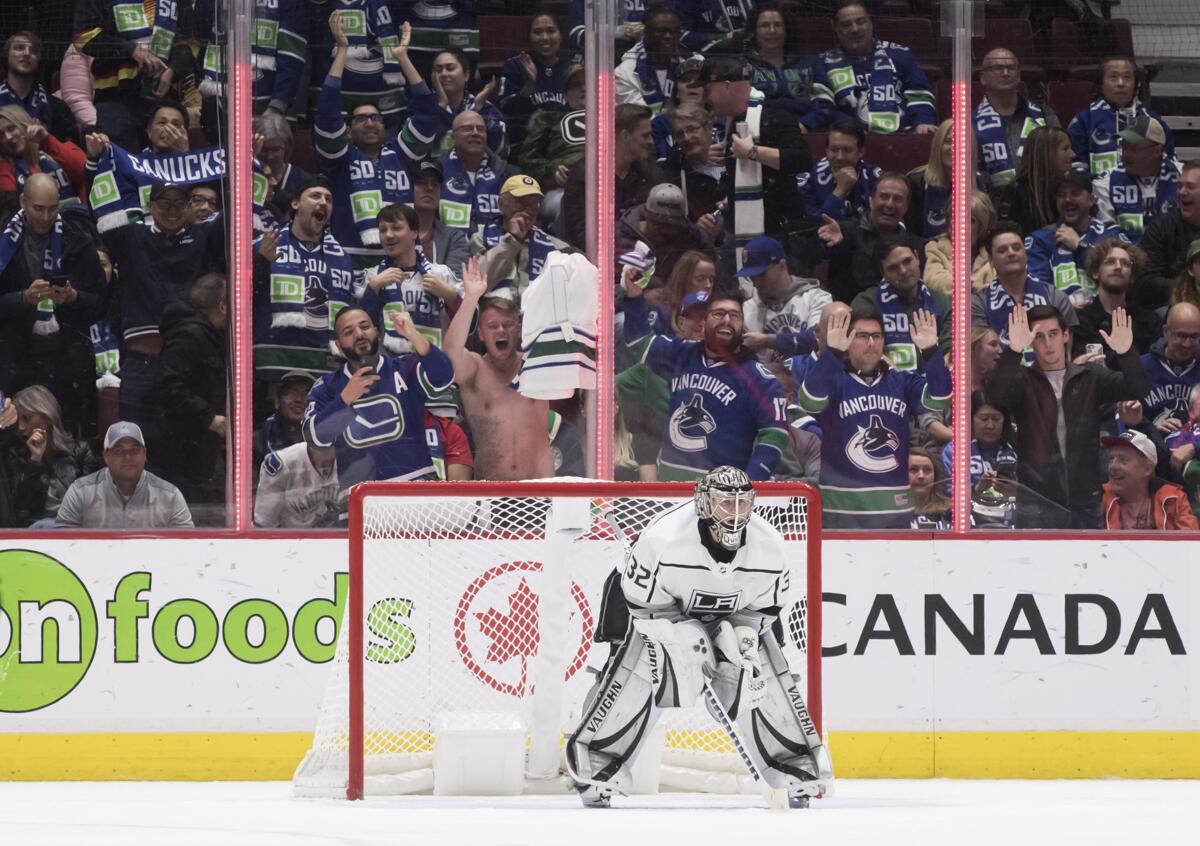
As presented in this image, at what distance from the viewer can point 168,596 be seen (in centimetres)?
554

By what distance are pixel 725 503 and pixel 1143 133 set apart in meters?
2.32

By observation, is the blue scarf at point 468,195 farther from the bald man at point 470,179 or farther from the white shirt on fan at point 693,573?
the white shirt on fan at point 693,573

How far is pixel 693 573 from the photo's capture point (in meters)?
4.61

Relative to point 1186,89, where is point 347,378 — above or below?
below

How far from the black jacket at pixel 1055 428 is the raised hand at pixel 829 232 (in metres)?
0.64

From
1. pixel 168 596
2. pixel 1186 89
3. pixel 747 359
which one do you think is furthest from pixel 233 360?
pixel 1186 89

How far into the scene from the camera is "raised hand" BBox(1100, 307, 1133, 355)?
19.4 feet

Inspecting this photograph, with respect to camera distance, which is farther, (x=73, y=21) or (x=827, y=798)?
(x=73, y=21)

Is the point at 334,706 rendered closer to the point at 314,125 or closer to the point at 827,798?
the point at 827,798

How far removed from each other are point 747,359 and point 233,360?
1.60 m

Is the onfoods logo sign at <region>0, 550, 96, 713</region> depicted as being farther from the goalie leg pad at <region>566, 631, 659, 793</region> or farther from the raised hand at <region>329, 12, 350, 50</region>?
the raised hand at <region>329, 12, 350, 50</region>

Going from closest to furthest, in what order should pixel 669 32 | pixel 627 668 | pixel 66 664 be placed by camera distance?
1. pixel 627 668
2. pixel 66 664
3. pixel 669 32

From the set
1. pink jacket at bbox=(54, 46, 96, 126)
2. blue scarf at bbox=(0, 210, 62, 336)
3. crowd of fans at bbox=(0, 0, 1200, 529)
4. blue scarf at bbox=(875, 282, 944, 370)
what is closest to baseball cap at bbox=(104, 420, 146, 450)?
crowd of fans at bbox=(0, 0, 1200, 529)

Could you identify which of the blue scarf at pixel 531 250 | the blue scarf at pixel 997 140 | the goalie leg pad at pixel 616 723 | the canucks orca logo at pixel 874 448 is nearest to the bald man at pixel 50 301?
the blue scarf at pixel 531 250
